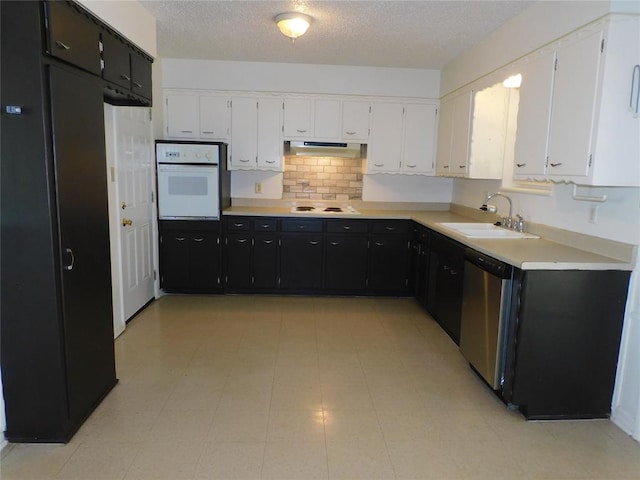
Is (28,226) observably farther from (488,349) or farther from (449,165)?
(449,165)

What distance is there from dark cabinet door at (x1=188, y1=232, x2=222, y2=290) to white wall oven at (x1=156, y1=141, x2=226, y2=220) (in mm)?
214

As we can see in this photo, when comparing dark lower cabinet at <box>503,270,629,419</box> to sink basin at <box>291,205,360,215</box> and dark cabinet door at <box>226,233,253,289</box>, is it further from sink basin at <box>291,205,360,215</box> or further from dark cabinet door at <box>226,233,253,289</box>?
dark cabinet door at <box>226,233,253,289</box>

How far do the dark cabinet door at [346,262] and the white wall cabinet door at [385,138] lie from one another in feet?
2.84

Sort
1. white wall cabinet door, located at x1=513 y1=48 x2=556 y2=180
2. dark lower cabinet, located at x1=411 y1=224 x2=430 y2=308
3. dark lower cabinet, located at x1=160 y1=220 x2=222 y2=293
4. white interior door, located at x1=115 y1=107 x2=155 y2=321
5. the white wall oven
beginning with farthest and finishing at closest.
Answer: dark lower cabinet, located at x1=160 y1=220 x2=222 y2=293 → the white wall oven → dark lower cabinet, located at x1=411 y1=224 x2=430 y2=308 → white interior door, located at x1=115 y1=107 x2=155 y2=321 → white wall cabinet door, located at x1=513 y1=48 x2=556 y2=180

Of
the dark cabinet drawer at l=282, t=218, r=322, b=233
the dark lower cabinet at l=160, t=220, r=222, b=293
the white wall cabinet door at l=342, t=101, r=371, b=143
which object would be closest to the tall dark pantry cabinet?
the dark lower cabinet at l=160, t=220, r=222, b=293

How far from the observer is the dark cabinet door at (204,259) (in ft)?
15.5

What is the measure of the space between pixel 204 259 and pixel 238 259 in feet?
1.16

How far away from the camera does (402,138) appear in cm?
502

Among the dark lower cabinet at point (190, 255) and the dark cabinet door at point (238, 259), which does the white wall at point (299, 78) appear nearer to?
the dark lower cabinet at point (190, 255)

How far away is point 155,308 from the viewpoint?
441 cm

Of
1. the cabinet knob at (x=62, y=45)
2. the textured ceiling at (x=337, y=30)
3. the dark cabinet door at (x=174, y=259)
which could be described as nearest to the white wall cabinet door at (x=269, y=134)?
the textured ceiling at (x=337, y=30)

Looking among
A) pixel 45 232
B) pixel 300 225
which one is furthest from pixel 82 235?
pixel 300 225

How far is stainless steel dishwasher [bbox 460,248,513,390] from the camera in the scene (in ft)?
8.63

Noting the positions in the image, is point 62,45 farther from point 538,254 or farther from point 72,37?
point 538,254
